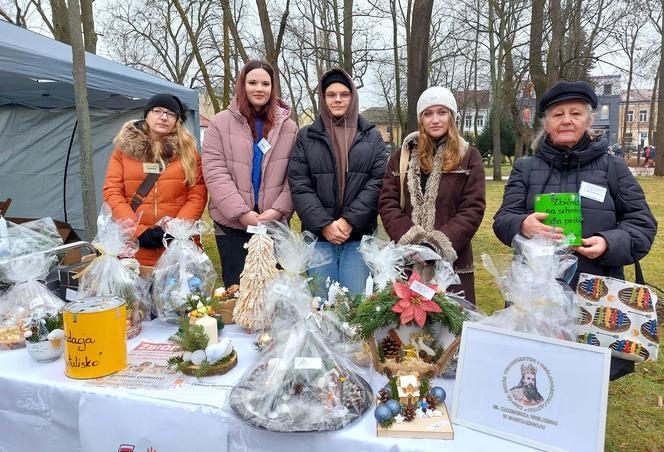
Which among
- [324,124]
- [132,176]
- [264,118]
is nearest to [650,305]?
[324,124]

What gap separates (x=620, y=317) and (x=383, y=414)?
110 centimetres

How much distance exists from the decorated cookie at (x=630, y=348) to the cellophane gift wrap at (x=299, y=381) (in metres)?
1.03

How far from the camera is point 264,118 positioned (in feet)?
9.96

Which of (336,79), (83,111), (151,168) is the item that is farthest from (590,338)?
(83,111)

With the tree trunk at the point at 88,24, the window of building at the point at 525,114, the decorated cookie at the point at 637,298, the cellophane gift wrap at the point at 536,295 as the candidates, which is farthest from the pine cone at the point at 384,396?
the window of building at the point at 525,114

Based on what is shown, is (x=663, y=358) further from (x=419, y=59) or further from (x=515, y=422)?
(x=419, y=59)

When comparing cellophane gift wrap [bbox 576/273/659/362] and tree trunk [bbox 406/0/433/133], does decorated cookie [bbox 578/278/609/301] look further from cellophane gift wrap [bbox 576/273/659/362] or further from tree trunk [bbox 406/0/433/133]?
tree trunk [bbox 406/0/433/133]

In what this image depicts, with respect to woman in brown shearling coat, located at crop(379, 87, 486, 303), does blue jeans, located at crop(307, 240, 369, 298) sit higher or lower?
lower

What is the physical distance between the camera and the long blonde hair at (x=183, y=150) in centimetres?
289

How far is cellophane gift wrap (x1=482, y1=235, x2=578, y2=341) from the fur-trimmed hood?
209cm

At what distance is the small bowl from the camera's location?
1.73 metres

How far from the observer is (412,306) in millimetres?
1541

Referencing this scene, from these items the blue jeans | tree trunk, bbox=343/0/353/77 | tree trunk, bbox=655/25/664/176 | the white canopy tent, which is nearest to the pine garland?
the blue jeans

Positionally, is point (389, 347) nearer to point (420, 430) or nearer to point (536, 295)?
point (420, 430)
